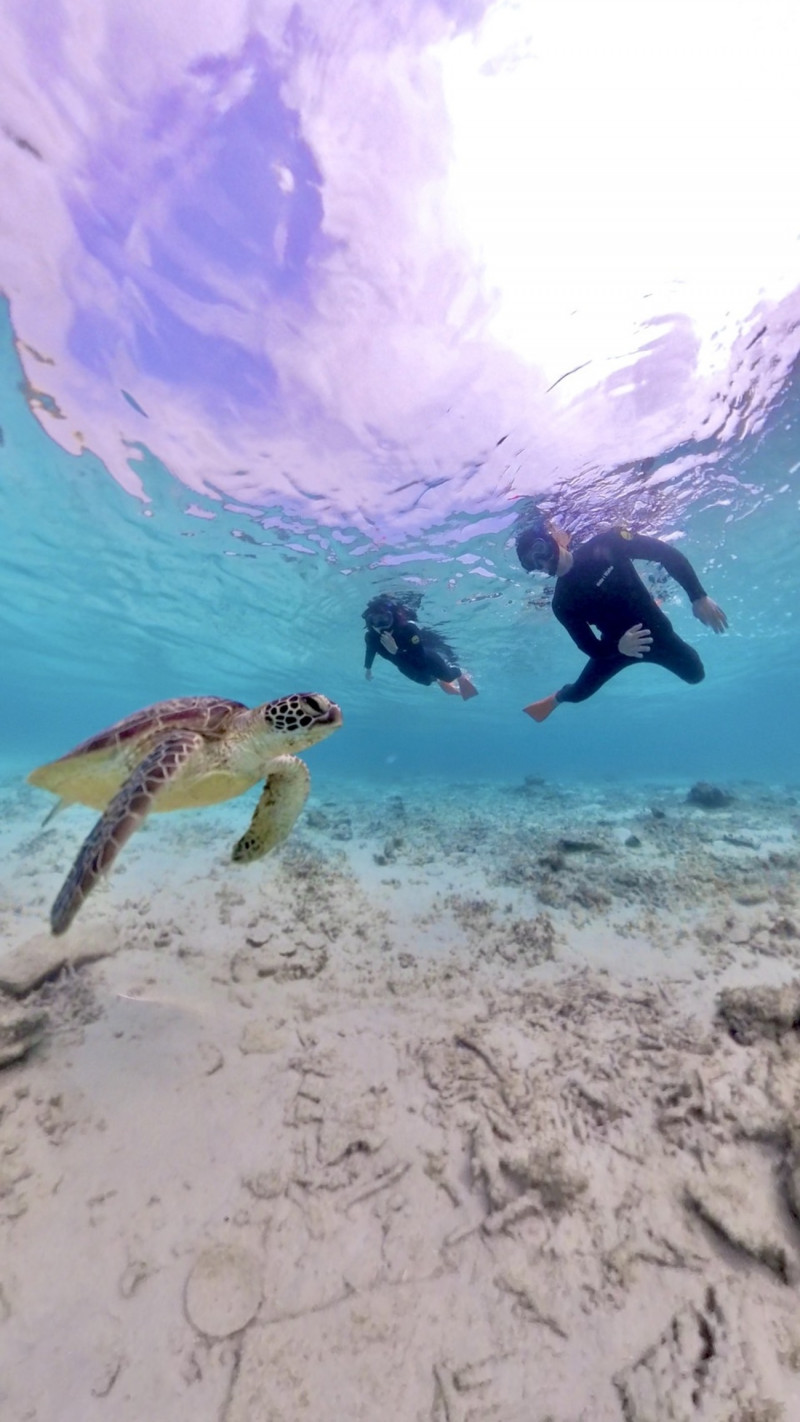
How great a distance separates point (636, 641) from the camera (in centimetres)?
656

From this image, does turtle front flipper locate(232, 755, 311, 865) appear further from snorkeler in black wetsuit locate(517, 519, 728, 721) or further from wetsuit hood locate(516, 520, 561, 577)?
wetsuit hood locate(516, 520, 561, 577)

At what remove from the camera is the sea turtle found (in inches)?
126

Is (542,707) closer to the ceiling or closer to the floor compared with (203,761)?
closer to the ceiling

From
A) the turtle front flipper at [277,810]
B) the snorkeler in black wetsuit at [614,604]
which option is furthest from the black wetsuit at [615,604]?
the turtle front flipper at [277,810]

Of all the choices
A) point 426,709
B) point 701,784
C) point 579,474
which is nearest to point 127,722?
point 579,474

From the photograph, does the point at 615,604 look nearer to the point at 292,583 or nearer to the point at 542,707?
the point at 542,707

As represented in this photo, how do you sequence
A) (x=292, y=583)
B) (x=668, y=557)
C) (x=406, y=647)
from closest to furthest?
(x=668, y=557), (x=406, y=647), (x=292, y=583)

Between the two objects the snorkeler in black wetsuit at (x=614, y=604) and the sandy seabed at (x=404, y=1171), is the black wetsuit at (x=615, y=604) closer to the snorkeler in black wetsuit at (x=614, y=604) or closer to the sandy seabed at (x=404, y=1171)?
the snorkeler in black wetsuit at (x=614, y=604)

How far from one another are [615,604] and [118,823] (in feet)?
20.6

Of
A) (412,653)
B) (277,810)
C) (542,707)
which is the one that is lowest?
(277,810)

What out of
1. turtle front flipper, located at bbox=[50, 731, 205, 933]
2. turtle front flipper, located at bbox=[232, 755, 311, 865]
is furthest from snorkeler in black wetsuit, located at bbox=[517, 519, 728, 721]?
turtle front flipper, located at bbox=[50, 731, 205, 933]

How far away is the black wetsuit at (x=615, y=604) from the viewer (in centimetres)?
684

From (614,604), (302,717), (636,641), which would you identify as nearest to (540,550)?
(614,604)

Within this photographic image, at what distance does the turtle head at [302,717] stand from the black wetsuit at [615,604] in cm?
465
